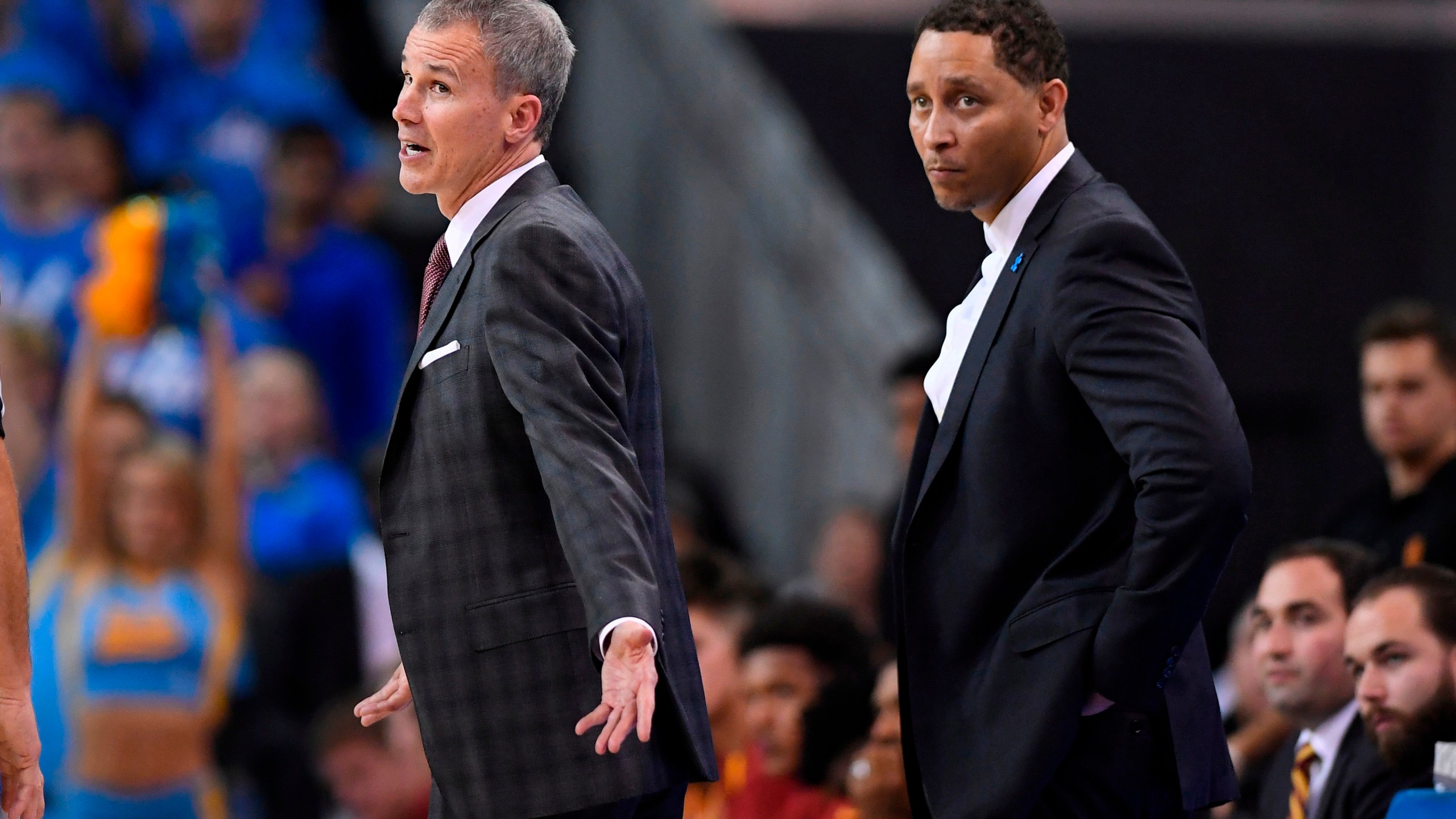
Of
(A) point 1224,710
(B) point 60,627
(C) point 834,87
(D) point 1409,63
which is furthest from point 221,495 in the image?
(D) point 1409,63

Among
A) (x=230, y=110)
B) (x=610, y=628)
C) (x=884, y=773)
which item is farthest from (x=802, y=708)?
(x=230, y=110)

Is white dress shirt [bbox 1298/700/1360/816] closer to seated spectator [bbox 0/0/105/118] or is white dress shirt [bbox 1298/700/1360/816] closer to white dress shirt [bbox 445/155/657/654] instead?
white dress shirt [bbox 445/155/657/654]

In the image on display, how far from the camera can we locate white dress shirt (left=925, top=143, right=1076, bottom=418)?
11.0ft

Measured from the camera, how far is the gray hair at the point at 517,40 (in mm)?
3178

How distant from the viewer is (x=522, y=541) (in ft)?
9.99

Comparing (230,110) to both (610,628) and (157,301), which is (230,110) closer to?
(157,301)

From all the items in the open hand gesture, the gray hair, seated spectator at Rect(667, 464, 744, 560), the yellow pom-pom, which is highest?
the yellow pom-pom

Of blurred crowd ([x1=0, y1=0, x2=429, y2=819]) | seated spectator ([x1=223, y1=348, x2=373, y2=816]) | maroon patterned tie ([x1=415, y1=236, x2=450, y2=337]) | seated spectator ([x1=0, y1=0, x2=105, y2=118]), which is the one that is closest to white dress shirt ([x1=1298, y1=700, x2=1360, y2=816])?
maroon patterned tie ([x1=415, y1=236, x2=450, y2=337])

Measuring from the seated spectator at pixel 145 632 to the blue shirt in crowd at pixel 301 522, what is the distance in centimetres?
47

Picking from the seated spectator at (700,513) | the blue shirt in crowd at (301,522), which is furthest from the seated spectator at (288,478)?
the seated spectator at (700,513)

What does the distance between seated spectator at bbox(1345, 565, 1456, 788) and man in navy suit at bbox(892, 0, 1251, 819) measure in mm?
810

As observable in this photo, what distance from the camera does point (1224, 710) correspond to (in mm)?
6227

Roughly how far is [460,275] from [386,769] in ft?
10.9

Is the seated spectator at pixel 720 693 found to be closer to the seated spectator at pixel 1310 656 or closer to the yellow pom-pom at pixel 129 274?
the seated spectator at pixel 1310 656
